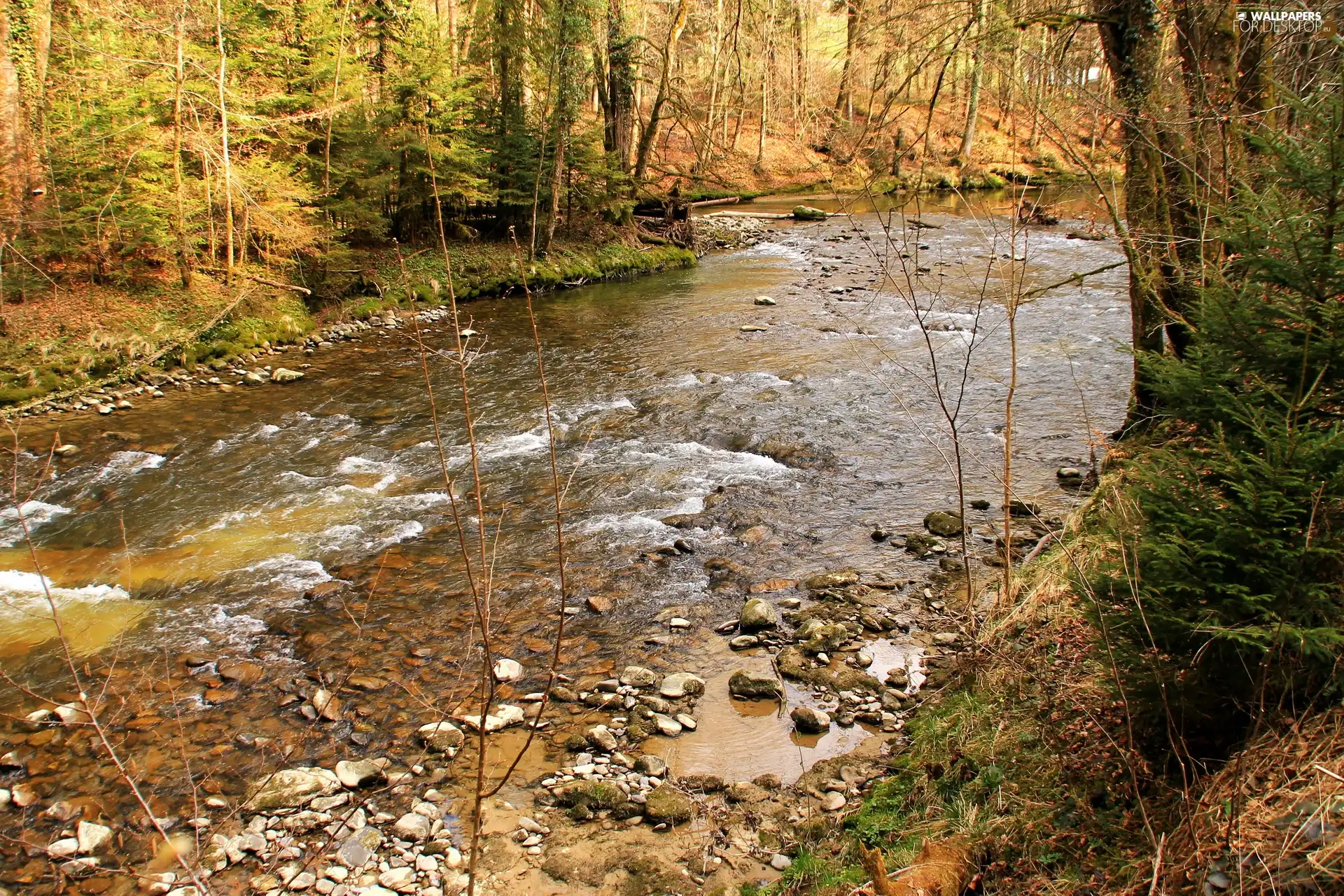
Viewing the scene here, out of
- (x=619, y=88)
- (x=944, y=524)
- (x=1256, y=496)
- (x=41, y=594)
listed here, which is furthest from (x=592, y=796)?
(x=619, y=88)

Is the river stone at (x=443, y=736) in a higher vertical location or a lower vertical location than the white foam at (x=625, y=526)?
lower

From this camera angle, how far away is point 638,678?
18.4 ft

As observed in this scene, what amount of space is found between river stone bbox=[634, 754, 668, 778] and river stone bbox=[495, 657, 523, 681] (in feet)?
4.20

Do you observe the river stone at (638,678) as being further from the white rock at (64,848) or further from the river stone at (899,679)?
the white rock at (64,848)

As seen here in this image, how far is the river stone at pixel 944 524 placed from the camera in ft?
24.7

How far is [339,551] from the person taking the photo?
7539 mm

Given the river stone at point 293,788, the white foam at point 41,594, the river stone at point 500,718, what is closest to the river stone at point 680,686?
the river stone at point 500,718

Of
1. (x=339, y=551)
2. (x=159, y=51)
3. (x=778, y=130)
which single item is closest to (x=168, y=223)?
(x=159, y=51)

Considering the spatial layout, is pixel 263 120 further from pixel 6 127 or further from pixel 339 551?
pixel 339 551

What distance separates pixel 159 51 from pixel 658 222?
12216 mm

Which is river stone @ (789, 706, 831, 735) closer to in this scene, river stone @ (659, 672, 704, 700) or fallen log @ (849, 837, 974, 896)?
river stone @ (659, 672, 704, 700)

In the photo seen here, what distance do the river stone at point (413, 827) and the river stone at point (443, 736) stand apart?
0.57m

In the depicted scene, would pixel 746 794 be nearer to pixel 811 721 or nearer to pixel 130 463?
pixel 811 721

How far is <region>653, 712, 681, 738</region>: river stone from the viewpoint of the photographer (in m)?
5.03
